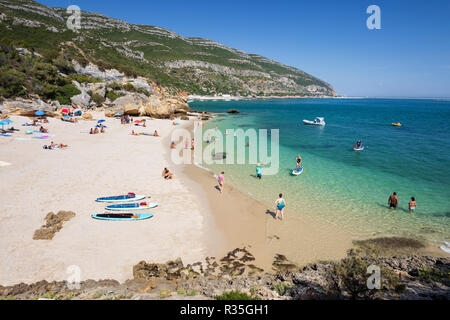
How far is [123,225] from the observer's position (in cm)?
956

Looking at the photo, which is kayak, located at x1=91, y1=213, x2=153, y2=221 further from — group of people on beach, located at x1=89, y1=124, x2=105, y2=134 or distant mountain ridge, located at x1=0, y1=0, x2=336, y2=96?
distant mountain ridge, located at x1=0, y1=0, x2=336, y2=96

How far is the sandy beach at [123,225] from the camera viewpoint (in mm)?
7426

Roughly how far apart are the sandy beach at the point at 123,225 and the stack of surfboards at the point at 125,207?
28 cm

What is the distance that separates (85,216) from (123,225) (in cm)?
188

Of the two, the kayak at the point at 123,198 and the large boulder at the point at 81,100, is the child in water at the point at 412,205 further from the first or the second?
the large boulder at the point at 81,100

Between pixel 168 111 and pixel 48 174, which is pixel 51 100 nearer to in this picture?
pixel 168 111

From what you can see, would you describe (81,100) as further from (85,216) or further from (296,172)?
(296,172)

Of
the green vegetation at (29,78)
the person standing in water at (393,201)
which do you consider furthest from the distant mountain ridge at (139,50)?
the person standing in water at (393,201)

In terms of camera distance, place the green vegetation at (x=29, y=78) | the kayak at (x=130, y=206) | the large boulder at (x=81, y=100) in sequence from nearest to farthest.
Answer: the kayak at (x=130, y=206) < the green vegetation at (x=29, y=78) < the large boulder at (x=81, y=100)

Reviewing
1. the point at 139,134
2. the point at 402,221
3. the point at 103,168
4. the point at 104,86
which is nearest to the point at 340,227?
the point at 402,221

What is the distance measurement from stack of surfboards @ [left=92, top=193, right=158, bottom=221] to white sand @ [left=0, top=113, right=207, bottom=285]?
27 cm

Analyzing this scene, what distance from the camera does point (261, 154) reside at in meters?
23.5
